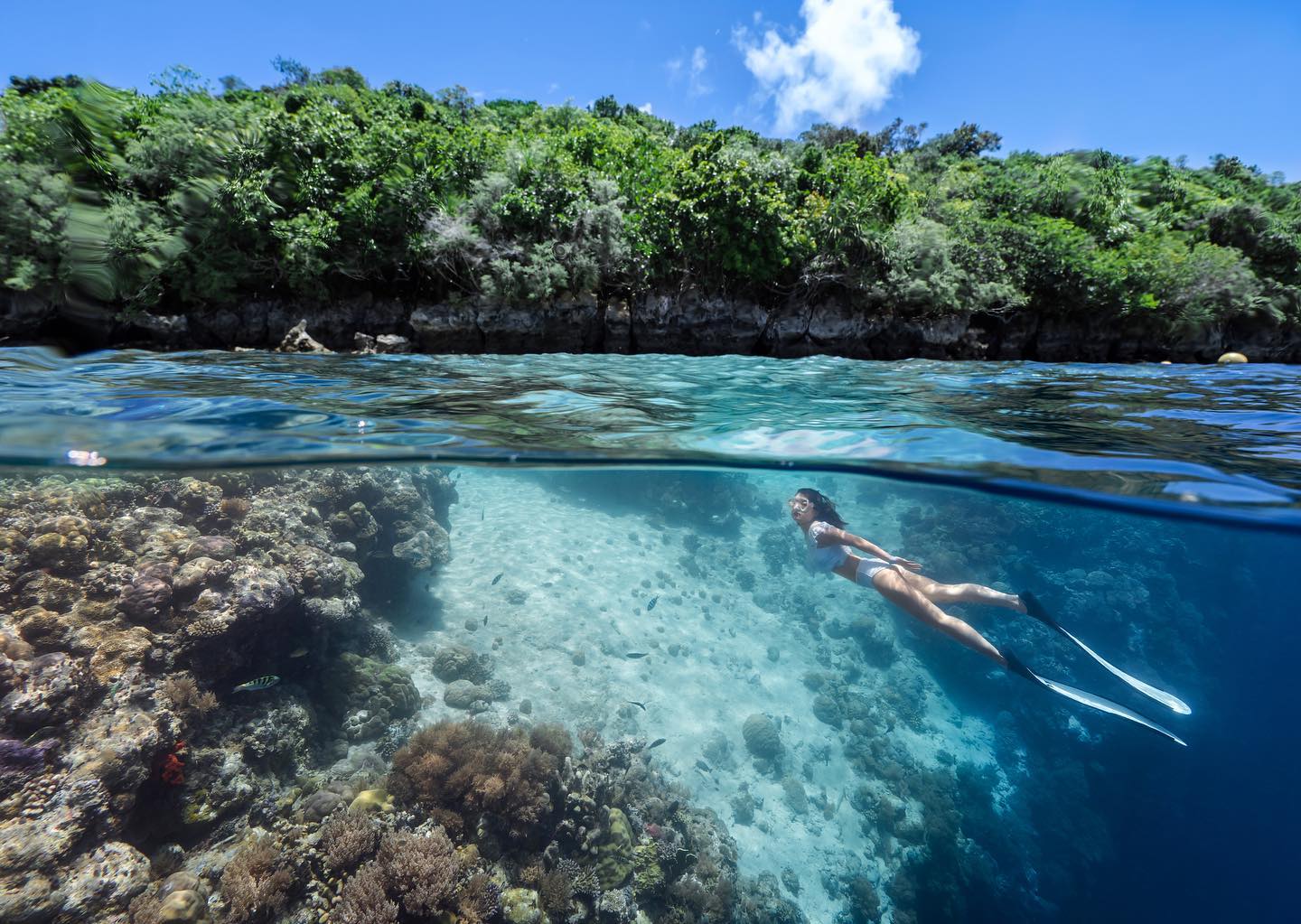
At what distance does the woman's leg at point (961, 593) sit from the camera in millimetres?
7281

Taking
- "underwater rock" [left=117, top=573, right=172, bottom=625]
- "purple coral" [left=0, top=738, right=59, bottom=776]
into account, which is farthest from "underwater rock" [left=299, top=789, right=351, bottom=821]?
"underwater rock" [left=117, top=573, right=172, bottom=625]

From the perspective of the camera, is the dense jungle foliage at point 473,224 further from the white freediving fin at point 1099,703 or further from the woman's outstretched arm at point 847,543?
the white freediving fin at point 1099,703

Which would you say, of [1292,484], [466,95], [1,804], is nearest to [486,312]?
[1,804]

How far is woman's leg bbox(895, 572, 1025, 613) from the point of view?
23.9 ft

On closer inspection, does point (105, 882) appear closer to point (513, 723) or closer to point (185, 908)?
point (185, 908)

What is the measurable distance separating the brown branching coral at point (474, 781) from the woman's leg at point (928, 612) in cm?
564

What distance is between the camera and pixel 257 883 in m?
5.43

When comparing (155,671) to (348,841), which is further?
(155,671)

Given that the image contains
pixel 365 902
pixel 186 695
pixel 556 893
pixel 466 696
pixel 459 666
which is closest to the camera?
pixel 365 902

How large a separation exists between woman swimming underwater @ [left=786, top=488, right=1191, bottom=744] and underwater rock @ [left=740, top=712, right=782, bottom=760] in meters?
4.25

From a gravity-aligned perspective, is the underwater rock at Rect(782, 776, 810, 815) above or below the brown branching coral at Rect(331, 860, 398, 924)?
below

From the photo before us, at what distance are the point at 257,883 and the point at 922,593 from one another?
30.2 feet

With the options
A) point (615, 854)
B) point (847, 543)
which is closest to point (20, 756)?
point (615, 854)

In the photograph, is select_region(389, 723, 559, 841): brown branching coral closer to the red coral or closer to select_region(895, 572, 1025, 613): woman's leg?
the red coral
